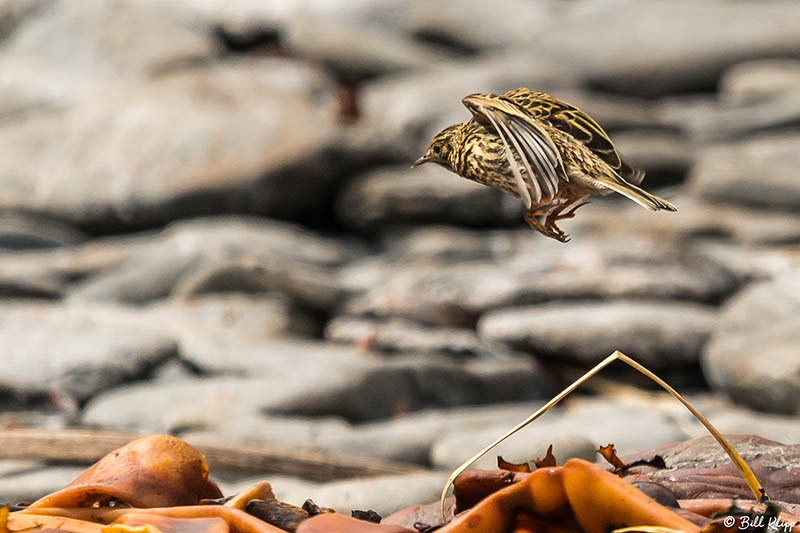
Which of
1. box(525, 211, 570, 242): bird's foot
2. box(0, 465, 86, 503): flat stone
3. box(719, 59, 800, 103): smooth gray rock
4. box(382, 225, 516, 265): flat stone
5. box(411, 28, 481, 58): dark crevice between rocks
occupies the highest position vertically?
box(411, 28, 481, 58): dark crevice between rocks

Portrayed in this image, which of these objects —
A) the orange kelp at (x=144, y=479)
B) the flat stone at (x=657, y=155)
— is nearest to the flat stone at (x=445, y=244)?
the flat stone at (x=657, y=155)

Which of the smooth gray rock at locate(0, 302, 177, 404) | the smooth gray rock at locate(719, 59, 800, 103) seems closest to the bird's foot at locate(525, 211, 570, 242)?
the smooth gray rock at locate(0, 302, 177, 404)

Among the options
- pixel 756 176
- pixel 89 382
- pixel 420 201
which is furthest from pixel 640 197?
pixel 756 176

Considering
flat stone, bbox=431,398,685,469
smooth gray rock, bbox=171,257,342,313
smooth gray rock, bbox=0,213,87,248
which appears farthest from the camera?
smooth gray rock, bbox=0,213,87,248

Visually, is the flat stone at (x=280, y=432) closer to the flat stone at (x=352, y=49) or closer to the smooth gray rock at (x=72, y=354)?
the smooth gray rock at (x=72, y=354)

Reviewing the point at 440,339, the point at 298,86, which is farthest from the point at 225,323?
the point at 298,86

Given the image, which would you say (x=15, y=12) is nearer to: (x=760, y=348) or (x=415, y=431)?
(x=415, y=431)

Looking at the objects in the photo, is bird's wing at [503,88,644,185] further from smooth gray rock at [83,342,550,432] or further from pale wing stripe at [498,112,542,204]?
smooth gray rock at [83,342,550,432]
